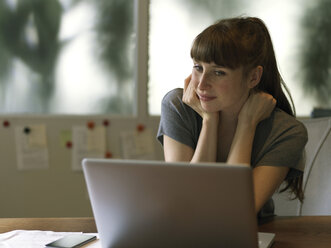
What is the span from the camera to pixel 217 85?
1440mm

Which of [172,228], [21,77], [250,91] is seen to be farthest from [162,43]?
[172,228]

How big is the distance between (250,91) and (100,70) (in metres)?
1.25

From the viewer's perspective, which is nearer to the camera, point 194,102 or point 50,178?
point 194,102

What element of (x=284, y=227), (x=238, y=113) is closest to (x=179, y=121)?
(x=238, y=113)

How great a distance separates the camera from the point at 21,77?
256 centimetres

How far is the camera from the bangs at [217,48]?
1.39 m

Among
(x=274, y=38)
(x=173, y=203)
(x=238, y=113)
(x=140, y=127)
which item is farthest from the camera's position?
(x=274, y=38)

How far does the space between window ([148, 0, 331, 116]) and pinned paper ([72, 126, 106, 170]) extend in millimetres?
324

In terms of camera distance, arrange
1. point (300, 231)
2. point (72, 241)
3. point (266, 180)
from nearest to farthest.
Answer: point (72, 241) < point (300, 231) < point (266, 180)

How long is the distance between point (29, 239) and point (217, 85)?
69cm

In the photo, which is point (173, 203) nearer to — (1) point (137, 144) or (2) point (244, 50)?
(2) point (244, 50)

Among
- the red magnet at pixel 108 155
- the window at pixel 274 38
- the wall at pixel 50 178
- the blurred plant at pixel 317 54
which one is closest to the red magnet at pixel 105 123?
the wall at pixel 50 178

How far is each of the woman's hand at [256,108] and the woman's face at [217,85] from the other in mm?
40

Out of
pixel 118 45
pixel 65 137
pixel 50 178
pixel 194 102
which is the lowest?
pixel 50 178
